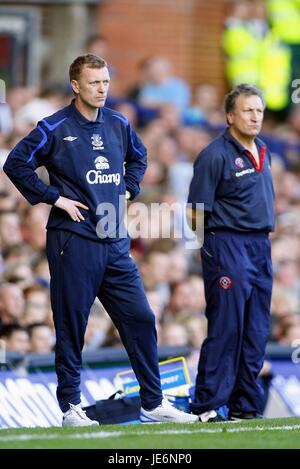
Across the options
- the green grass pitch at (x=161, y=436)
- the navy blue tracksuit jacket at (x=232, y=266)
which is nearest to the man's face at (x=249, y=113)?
the navy blue tracksuit jacket at (x=232, y=266)

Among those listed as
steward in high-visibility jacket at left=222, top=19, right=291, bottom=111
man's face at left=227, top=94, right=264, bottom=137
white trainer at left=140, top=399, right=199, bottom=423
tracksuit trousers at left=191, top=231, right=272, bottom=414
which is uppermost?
steward in high-visibility jacket at left=222, top=19, right=291, bottom=111

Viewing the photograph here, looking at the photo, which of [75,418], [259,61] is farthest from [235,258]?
[259,61]

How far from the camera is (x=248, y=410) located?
35.4ft

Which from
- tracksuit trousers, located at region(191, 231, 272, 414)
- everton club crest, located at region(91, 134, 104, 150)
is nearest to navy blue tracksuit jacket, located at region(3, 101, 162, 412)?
everton club crest, located at region(91, 134, 104, 150)

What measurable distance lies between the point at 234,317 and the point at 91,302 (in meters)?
1.18

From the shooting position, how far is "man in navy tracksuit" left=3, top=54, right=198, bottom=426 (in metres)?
9.78

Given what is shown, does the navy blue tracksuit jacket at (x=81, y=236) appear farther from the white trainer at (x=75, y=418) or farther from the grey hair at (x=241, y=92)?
the grey hair at (x=241, y=92)

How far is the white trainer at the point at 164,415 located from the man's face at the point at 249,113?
1.99 m

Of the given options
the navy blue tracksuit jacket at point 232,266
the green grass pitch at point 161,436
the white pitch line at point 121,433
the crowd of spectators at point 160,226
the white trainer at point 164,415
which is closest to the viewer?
the green grass pitch at point 161,436

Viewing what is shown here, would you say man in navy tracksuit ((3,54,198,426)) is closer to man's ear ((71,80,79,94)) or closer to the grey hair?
man's ear ((71,80,79,94))

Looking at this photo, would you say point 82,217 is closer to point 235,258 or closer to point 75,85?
point 75,85

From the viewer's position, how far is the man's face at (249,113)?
10672 mm

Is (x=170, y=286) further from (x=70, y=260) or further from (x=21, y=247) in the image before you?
(x=70, y=260)

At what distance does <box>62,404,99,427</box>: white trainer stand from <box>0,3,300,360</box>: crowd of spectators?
265 centimetres
